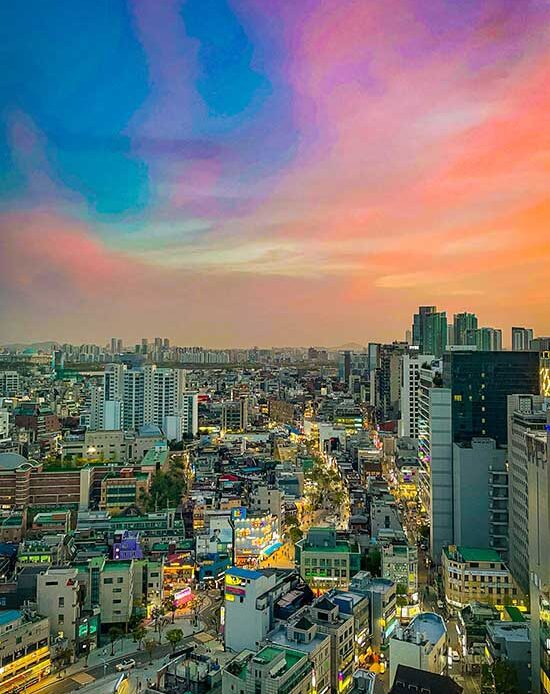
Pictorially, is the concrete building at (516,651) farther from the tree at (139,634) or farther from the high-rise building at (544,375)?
the high-rise building at (544,375)

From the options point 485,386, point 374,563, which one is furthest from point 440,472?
point 374,563

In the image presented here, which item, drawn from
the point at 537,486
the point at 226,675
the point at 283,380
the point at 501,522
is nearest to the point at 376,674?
the point at 226,675

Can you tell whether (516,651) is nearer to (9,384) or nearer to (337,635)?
(337,635)

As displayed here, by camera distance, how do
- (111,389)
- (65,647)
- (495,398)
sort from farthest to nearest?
(111,389), (495,398), (65,647)

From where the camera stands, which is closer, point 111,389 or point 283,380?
point 111,389

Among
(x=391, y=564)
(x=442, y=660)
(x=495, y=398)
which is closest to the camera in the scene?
(x=442, y=660)

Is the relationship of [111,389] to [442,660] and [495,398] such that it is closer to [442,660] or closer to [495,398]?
[495,398]

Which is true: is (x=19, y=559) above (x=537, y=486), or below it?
below

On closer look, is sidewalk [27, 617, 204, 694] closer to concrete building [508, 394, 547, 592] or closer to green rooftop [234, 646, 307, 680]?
green rooftop [234, 646, 307, 680]
